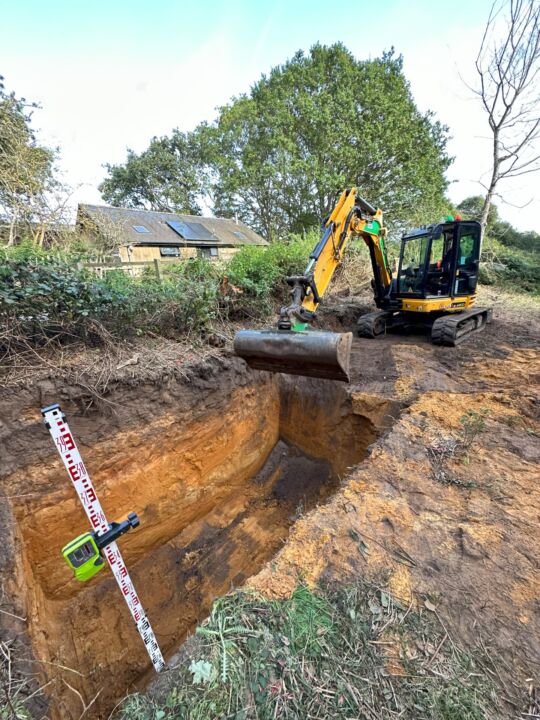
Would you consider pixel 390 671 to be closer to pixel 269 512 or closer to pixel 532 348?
pixel 269 512

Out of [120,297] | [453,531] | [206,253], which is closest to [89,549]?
[453,531]

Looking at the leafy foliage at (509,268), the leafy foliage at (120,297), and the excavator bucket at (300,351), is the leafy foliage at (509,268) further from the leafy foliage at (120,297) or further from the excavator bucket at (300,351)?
the excavator bucket at (300,351)

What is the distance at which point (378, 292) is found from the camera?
7.52 m

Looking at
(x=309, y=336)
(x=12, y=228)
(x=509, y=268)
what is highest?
(x=12, y=228)

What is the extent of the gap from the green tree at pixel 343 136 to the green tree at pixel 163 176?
519 inches

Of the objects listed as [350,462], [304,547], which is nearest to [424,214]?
[350,462]

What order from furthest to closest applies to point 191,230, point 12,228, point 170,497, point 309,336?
1. point 191,230
2. point 12,228
3. point 170,497
4. point 309,336

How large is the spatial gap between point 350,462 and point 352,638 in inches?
123

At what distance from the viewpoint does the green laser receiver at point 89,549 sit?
1970mm

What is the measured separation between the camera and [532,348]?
629cm

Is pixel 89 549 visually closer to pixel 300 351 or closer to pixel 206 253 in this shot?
pixel 300 351

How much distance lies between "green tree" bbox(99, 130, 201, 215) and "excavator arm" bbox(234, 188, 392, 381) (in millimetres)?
29440

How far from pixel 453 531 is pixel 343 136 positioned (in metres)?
17.5

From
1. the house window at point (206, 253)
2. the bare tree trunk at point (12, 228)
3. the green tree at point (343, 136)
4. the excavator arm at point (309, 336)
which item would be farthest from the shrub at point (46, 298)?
the green tree at point (343, 136)
